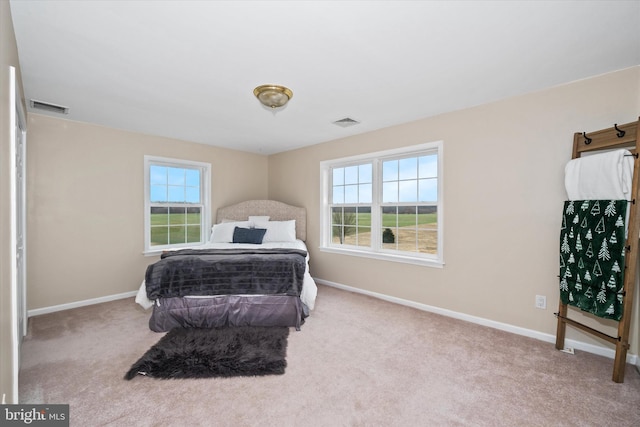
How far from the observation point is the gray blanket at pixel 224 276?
9.30 feet

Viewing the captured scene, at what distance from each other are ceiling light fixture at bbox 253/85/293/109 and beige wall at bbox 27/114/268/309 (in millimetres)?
2484

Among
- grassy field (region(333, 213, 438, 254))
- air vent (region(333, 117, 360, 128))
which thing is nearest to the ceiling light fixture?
air vent (region(333, 117, 360, 128))

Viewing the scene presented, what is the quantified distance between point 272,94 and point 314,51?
62 cm

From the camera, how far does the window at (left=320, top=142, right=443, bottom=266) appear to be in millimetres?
3533

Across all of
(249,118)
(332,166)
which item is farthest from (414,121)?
(249,118)

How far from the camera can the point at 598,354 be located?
239cm

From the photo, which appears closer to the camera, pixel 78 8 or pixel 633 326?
pixel 78 8

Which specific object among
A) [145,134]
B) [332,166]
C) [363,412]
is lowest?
[363,412]

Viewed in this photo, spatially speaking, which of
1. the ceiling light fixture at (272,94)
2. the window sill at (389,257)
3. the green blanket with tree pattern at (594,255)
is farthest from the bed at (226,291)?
the green blanket with tree pattern at (594,255)

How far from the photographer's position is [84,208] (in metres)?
3.65

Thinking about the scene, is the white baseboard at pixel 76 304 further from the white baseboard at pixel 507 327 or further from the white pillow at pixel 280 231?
the white baseboard at pixel 507 327

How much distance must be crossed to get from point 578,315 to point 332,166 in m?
3.34

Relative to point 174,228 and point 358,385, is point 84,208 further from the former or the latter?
point 358,385

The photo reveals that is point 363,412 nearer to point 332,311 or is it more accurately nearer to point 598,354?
point 332,311
